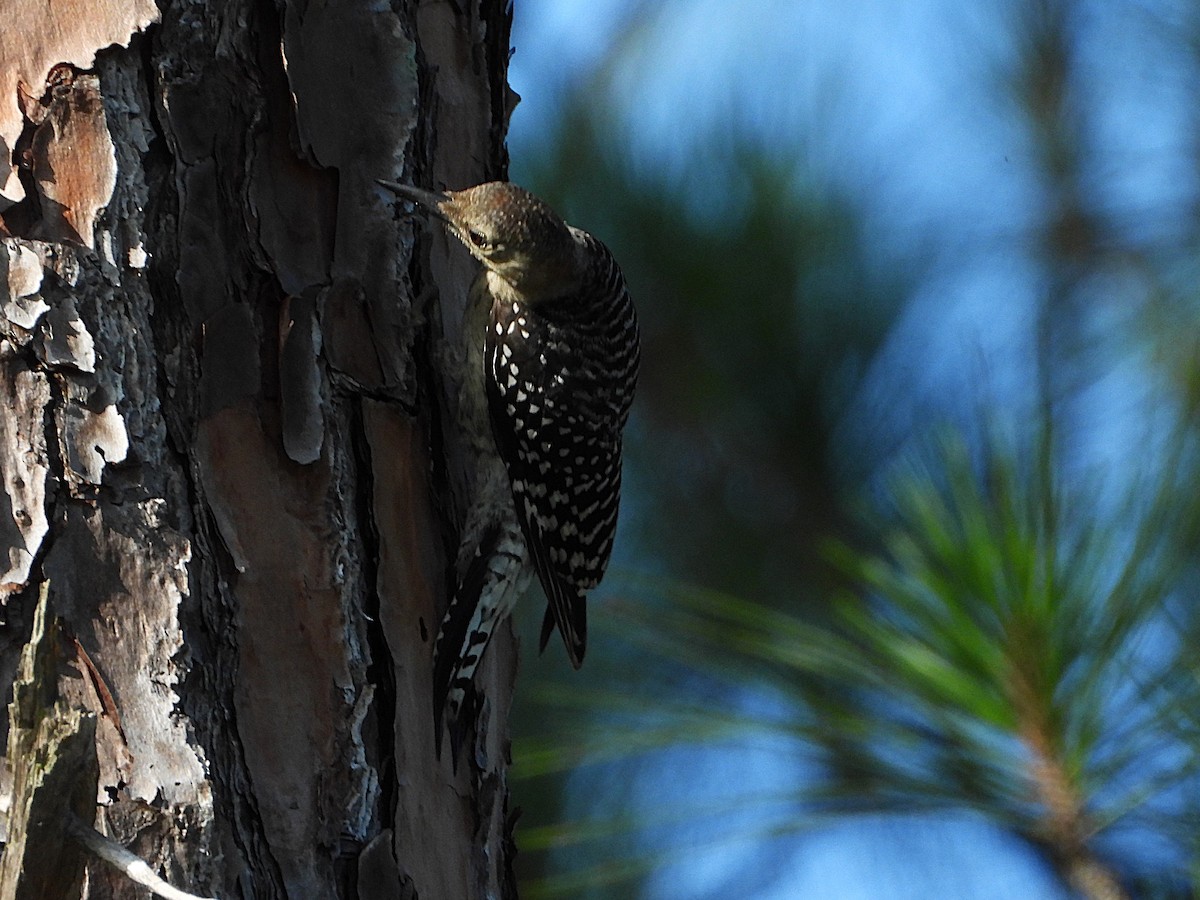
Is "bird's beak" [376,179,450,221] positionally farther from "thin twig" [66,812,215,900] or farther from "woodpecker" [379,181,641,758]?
"thin twig" [66,812,215,900]

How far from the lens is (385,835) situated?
153 cm

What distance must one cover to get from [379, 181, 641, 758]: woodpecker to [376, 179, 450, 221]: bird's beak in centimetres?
9

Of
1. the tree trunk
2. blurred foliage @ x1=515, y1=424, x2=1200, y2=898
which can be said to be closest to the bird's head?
the tree trunk

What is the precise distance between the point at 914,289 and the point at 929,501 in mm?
1071

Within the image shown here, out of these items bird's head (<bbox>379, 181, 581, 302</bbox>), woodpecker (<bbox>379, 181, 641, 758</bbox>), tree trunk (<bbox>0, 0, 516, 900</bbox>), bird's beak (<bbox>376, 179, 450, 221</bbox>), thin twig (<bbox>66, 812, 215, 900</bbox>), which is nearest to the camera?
thin twig (<bbox>66, 812, 215, 900</bbox>)

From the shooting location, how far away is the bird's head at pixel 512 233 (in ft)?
6.70

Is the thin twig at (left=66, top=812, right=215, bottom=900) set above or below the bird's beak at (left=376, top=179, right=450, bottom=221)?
below

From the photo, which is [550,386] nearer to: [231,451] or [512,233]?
[512,233]

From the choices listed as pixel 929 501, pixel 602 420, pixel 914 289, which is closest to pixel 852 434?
pixel 914 289

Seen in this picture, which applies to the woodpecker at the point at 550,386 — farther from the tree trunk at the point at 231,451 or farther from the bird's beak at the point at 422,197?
the tree trunk at the point at 231,451

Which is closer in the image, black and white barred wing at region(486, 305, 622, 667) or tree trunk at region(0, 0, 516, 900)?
tree trunk at region(0, 0, 516, 900)

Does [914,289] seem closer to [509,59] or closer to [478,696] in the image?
[509,59]

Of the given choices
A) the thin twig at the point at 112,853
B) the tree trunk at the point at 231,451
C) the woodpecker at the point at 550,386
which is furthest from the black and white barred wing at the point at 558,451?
the thin twig at the point at 112,853

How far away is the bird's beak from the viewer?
6.14 feet
